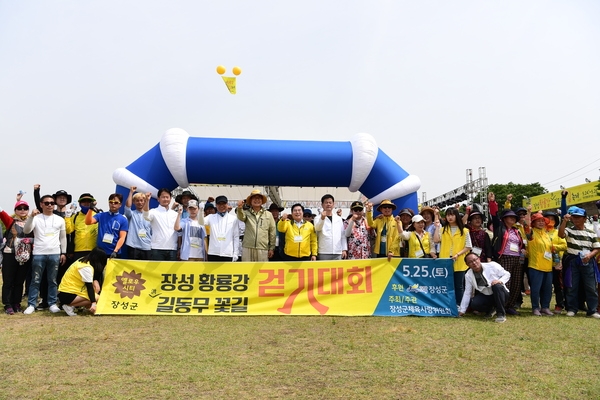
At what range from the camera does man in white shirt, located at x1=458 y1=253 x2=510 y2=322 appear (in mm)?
5563

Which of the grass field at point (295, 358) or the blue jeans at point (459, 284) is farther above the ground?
the blue jeans at point (459, 284)

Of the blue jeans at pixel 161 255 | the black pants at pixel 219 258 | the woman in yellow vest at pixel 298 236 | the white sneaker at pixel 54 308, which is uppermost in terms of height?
the woman in yellow vest at pixel 298 236

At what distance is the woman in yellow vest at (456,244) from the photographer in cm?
592

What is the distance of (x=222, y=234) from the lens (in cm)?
620

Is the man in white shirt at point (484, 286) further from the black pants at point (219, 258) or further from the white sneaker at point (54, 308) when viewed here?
the white sneaker at point (54, 308)

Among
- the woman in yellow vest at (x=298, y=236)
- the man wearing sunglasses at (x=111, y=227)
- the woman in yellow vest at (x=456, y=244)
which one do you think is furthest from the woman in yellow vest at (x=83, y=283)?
the woman in yellow vest at (x=456, y=244)

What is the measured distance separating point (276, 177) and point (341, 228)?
2.95 meters

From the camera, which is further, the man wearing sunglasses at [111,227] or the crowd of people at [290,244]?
the man wearing sunglasses at [111,227]

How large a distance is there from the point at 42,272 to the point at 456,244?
5.68 meters

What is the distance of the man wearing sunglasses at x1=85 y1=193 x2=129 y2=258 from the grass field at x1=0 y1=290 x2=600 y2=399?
106 centimetres

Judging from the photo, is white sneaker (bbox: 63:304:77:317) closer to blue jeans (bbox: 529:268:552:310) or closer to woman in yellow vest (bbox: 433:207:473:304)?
woman in yellow vest (bbox: 433:207:473:304)

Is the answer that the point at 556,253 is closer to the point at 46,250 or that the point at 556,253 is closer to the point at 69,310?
the point at 69,310

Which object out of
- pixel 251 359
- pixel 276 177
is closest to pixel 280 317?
pixel 251 359

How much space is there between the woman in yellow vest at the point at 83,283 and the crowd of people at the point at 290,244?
1 centimetres
